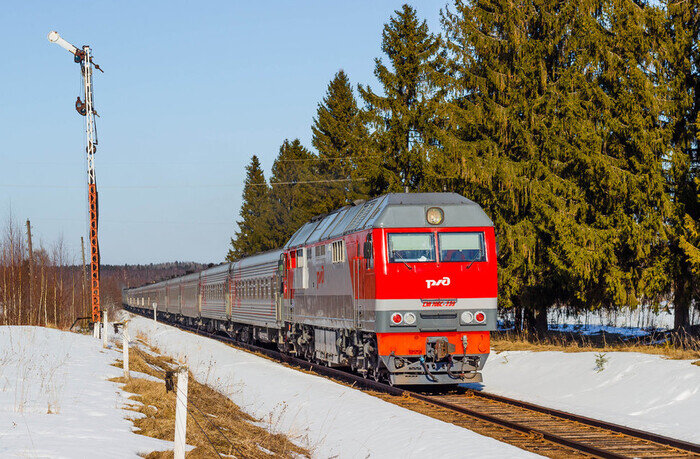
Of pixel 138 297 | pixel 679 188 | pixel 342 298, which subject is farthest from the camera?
pixel 138 297

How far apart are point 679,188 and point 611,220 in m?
1.90

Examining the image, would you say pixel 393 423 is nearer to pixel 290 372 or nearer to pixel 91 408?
pixel 91 408

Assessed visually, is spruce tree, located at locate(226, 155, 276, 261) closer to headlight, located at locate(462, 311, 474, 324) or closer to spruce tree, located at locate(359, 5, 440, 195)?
spruce tree, located at locate(359, 5, 440, 195)

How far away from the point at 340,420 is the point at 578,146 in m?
12.8

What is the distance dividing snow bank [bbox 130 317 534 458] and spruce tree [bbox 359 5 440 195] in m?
14.4

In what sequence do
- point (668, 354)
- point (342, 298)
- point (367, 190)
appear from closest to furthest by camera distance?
point (668, 354) → point (342, 298) → point (367, 190)

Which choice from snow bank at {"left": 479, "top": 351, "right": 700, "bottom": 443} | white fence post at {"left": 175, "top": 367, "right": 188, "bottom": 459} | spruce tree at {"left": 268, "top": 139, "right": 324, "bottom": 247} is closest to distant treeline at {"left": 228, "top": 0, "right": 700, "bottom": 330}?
snow bank at {"left": 479, "top": 351, "right": 700, "bottom": 443}

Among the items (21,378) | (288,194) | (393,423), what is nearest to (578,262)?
(393,423)

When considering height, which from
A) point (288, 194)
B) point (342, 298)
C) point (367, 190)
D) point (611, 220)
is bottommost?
point (342, 298)

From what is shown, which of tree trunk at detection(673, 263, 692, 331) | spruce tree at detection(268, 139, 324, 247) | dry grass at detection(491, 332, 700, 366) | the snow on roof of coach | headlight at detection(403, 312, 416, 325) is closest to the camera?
headlight at detection(403, 312, 416, 325)

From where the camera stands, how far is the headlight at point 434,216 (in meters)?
16.0

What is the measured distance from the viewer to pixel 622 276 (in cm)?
2097

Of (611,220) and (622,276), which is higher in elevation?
(611,220)

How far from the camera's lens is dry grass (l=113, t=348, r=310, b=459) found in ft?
30.0
